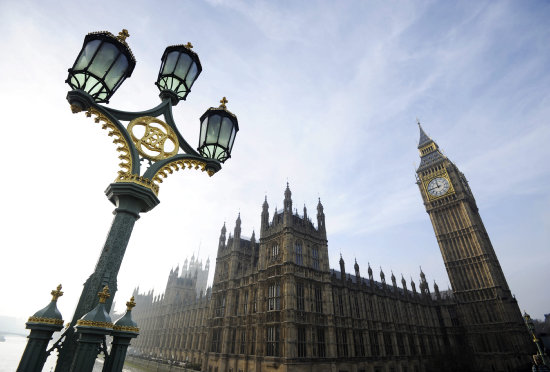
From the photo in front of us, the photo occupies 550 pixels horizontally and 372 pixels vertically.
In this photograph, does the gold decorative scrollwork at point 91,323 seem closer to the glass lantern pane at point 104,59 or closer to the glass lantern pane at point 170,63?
the glass lantern pane at point 104,59

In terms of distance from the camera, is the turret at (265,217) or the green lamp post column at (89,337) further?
the turret at (265,217)

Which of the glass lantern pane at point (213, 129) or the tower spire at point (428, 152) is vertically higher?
the tower spire at point (428, 152)

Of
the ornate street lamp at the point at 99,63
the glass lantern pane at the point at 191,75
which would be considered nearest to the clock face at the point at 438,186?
the glass lantern pane at the point at 191,75

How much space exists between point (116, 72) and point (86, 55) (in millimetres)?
392

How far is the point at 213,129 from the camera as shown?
504 centimetres

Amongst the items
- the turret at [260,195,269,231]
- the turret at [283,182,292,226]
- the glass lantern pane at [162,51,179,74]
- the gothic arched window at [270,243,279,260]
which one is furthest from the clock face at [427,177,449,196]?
the glass lantern pane at [162,51,179,74]

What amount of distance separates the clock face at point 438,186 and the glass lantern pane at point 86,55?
65.3 meters

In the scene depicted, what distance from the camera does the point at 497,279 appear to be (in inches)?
1783

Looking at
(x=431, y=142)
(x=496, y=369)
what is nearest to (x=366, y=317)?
(x=496, y=369)

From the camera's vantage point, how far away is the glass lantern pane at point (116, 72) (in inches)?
145

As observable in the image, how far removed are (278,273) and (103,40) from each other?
86.2 feet

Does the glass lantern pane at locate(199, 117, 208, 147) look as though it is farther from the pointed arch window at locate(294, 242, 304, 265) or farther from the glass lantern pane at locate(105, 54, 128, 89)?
the pointed arch window at locate(294, 242, 304, 265)

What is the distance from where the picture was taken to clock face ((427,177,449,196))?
183ft

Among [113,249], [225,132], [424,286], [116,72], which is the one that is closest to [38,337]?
[113,249]
